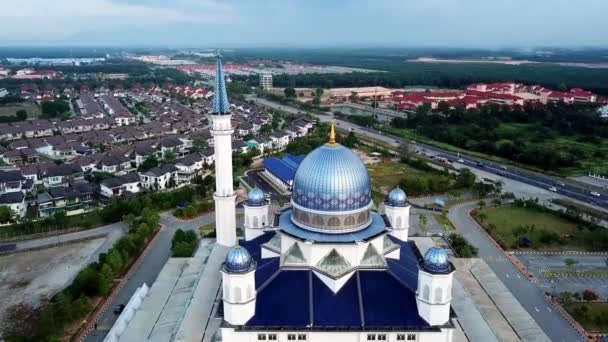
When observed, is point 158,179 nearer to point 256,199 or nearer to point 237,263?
point 256,199

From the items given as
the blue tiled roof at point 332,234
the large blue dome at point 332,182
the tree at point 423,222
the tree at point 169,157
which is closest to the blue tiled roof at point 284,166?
the tree at point 169,157

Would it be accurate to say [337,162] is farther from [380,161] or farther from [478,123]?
[478,123]

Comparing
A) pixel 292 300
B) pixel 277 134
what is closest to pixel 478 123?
pixel 277 134

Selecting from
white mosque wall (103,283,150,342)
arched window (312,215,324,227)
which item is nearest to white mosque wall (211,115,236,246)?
white mosque wall (103,283,150,342)

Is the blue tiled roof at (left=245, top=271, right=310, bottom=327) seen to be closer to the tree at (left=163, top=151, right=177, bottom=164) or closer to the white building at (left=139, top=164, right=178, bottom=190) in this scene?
the white building at (left=139, top=164, right=178, bottom=190)

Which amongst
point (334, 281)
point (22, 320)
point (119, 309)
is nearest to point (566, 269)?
point (334, 281)
